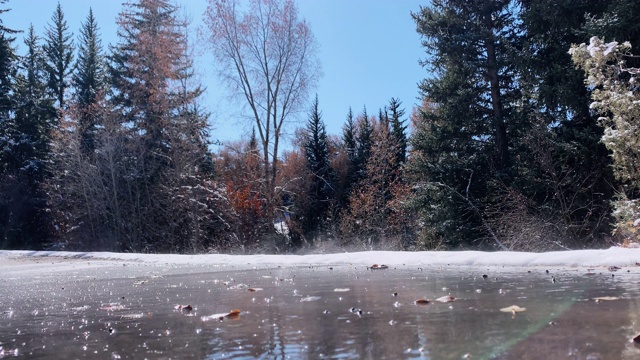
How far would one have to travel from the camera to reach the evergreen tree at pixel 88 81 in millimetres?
28453

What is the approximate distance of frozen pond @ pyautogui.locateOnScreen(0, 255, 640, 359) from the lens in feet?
9.19

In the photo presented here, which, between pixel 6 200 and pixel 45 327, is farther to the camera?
pixel 6 200

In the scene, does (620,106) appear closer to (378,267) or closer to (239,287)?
(378,267)

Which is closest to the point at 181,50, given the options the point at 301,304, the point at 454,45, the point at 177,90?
the point at 177,90

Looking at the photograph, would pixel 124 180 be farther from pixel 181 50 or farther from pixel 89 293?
pixel 89 293

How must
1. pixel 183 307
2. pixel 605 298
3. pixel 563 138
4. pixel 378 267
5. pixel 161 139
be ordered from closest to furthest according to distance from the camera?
1. pixel 605 298
2. pixel 183 307
3. pixel 378 267
4. pixel 563 138
5. pixel 161 139

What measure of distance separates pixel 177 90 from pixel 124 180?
19.5 ft

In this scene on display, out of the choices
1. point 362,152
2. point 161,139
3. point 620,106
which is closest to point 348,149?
point 362,152

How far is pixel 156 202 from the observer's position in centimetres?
2559

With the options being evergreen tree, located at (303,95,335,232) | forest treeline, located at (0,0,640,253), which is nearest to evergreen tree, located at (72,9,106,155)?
forest treeline, located at (0,0,640,253)

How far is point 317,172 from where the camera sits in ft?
111

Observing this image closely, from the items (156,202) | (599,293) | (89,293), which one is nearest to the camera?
(599,293)

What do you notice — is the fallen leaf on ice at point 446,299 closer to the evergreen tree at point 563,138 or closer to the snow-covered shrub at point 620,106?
the snow-covered shrub at point 620,106

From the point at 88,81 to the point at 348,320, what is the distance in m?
35.5
